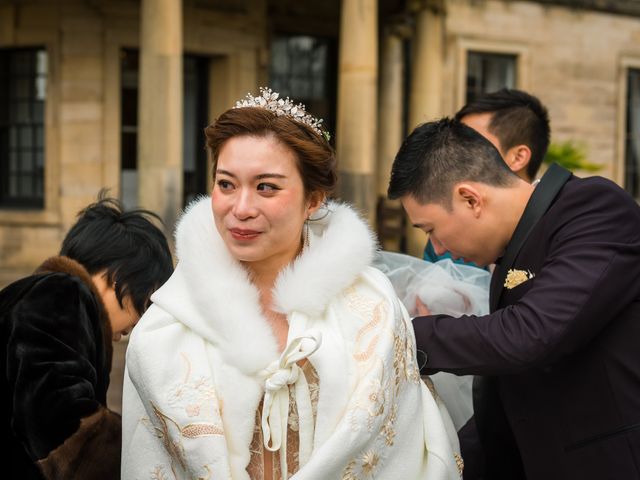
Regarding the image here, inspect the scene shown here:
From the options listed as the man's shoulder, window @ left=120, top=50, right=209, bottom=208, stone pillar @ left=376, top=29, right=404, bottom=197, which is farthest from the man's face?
stone pillar @ left=376, top=29, right=404, bottom=197

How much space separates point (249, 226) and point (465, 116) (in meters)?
2.24

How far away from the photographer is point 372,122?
36.4ft

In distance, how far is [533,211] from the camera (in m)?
2.55

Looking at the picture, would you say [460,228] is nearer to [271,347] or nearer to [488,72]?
[271,347]

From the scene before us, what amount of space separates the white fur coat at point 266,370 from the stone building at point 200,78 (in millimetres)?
7886

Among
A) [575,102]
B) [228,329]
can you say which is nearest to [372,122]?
[575,102]

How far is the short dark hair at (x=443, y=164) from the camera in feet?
8.75

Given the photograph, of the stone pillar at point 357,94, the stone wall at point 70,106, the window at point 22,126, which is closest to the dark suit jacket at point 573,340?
the stone pillar at point 357,94

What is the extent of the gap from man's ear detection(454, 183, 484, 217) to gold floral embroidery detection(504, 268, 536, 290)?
23 cm

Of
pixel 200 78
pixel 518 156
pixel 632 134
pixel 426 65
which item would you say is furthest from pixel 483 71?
pixel 518 156

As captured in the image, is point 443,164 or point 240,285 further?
point 443,164

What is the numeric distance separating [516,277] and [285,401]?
83 centimetres

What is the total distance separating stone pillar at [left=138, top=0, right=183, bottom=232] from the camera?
32.6 feet

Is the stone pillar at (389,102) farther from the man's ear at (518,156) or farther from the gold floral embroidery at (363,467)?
the gold floral embroidery at (363,467)
